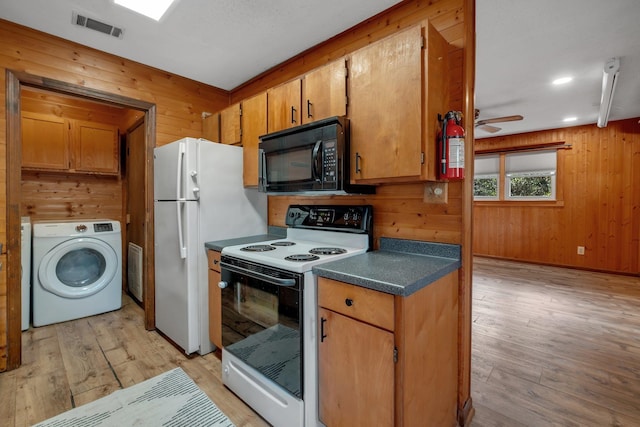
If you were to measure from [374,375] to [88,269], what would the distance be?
346 centimetres

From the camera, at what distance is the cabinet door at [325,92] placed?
Result: 1.75 m

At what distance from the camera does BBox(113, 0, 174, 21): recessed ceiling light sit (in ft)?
6.10

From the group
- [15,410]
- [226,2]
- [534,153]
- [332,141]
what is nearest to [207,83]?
[226,2]

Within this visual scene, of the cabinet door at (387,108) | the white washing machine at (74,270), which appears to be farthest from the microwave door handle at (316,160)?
the white washing machine at (74,270)

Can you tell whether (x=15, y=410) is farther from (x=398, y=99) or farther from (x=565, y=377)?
(x=565, y=377)

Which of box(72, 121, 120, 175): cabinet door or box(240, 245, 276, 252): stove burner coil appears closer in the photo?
box(240, 245, 276, 252): stove burner coil

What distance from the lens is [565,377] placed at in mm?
2078

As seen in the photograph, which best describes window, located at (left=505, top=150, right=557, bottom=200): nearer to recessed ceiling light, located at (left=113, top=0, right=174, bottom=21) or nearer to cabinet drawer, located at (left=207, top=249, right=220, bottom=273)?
cabinet drawer, located at (left=207, top=249, right=220, bottom=273)

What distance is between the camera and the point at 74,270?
10.4 feet

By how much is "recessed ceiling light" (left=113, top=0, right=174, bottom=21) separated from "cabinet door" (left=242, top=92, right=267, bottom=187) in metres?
0.79

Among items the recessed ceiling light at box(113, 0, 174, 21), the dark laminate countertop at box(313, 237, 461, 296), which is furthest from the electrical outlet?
the recessed ceiling light at box(113, 0, 174, 21)

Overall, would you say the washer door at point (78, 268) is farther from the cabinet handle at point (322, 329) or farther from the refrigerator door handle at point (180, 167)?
the cabinet handle at point (322, 329)

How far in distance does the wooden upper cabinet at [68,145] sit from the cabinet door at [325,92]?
293 centimetres

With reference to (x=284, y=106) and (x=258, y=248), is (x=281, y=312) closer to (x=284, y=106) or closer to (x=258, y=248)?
(x=258, y=248)
